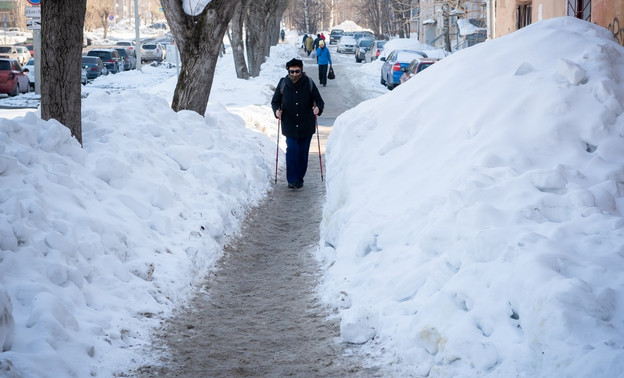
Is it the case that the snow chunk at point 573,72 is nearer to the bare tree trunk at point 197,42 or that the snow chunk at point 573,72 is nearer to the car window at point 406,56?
the bare tree trunk at point 197,42

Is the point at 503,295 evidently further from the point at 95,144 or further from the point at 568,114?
the point at 95,144

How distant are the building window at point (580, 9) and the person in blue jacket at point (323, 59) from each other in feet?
50.4

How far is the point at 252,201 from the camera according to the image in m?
9.63

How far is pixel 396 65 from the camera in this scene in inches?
1092

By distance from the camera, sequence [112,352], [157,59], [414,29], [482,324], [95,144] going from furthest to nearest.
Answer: [414,29]
[157,59]
[95,144]
[112,352]
[482,324]

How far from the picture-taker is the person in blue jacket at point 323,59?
27.8 m

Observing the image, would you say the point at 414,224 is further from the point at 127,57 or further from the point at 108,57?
the point at 127,57

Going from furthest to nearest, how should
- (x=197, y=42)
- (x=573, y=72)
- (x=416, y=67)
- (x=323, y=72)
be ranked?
1. (x=323, y=72)
2. (x=416, y=67)
3. (x=197, y=42)
4. (x=573, y=72)

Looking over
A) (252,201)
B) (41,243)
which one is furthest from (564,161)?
(252,201)

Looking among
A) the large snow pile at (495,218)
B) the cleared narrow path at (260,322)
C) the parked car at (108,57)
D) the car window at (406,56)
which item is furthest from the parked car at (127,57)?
the large snow pile at (495,218)

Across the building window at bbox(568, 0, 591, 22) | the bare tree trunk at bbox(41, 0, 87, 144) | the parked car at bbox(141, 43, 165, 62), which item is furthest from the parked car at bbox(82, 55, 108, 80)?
the bare tree trunk at bbox(41, 0, 87, 144)

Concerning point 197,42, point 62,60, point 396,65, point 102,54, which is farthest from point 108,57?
point 62,60

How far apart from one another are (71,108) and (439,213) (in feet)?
14.7

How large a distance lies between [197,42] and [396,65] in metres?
16.9
